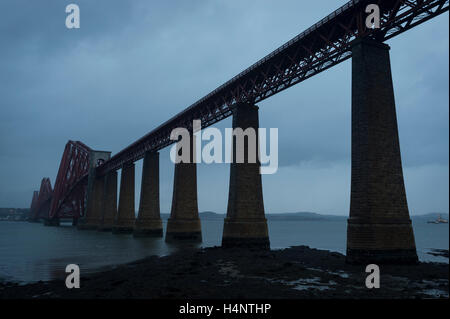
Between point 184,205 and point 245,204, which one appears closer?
point 245,204

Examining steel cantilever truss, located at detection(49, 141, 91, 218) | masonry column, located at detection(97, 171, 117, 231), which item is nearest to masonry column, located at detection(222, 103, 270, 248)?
masonry column, located at detection(97, 171, 117, 231)

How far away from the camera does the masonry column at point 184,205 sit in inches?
1716

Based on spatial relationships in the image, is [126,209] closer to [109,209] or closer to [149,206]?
[109,209]

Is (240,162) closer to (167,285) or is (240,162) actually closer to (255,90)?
(255,90)

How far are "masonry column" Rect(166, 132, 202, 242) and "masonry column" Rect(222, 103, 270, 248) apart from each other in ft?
37.0

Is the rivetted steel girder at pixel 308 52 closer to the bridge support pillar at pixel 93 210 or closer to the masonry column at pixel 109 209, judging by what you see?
the masonry column at pixel 109 209

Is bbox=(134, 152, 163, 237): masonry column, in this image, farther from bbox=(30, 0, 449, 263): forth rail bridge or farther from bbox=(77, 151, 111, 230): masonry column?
bbox=(77, 151, 111, 230): masonry column

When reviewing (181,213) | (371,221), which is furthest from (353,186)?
(181,213)

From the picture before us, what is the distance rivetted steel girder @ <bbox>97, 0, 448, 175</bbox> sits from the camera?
22.0 meters

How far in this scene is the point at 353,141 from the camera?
2188cm

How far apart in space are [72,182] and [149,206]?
60.4 metres

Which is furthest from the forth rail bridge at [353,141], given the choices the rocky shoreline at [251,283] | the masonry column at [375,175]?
the rocky shoreline at [251,283]

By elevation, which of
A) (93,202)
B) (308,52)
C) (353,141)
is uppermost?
(308,52)

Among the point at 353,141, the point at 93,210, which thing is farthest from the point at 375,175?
the point at 93,210
